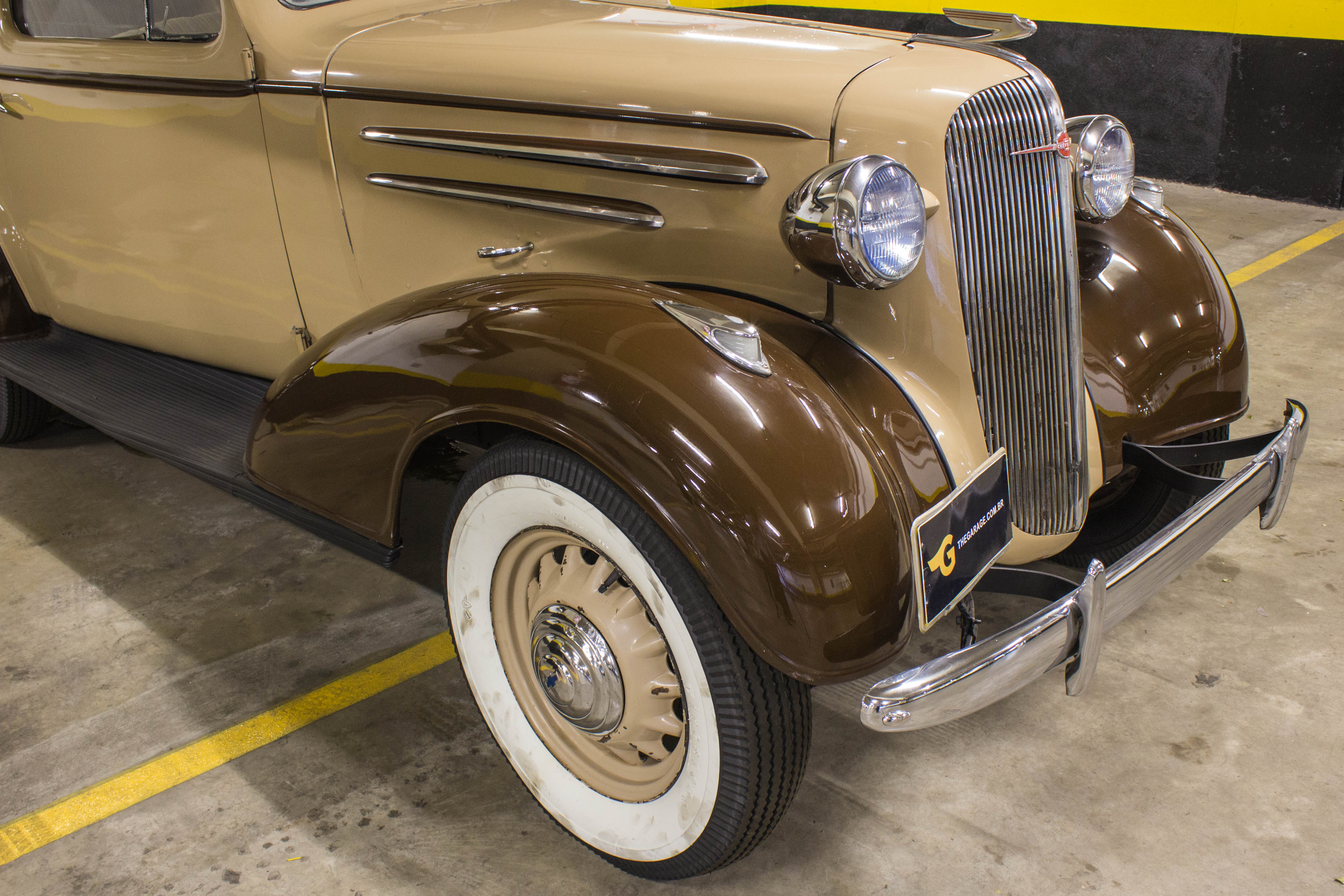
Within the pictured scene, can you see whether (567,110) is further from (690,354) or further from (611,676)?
(611,676)

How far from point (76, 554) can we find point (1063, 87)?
256 inches

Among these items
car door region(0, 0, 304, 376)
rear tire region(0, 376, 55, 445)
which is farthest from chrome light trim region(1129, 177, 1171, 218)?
rear tire region(0, 376, 55, 445)

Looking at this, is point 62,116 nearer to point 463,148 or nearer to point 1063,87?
point 463,148

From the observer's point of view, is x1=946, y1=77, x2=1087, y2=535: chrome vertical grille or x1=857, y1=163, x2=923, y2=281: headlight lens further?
x1=946, y1=77, x2=1087, y2=535: chrome vertical grille

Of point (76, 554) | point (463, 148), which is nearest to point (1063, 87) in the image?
point (463, 148)

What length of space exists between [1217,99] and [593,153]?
18.5ft

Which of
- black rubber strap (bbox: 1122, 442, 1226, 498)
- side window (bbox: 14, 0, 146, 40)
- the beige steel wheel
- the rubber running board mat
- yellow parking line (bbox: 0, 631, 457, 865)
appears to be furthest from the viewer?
side window (bbox: 14, 0, 146, 40)

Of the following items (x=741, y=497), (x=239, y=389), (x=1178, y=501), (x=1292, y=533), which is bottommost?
(x=1292, y=533)

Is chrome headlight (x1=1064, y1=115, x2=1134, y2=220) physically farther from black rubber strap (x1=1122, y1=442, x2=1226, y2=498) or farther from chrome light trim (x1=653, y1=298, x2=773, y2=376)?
chrome light trim (x1=653, y1=298, x2=773, y2=376)

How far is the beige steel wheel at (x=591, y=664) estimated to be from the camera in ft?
5.24

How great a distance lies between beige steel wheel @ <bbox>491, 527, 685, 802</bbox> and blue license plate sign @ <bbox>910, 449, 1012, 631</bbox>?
0.40 meters

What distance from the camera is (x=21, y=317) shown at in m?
3.05

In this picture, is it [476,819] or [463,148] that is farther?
[463,148]

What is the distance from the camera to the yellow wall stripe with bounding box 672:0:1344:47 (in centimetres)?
564
